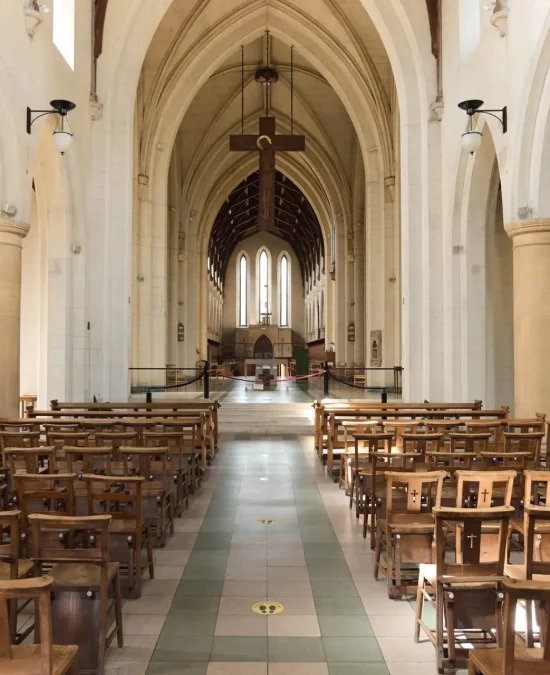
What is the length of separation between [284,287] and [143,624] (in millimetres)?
46531

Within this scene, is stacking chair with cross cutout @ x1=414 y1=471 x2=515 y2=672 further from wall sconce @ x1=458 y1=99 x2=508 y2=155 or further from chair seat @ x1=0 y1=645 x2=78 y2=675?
wall sconce @ x1=458 y1=99 x2=508 y2=155

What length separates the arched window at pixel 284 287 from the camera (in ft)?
163

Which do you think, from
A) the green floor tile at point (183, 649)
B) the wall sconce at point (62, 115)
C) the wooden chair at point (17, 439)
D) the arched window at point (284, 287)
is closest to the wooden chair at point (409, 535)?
the green floor tile at point (183, 649)

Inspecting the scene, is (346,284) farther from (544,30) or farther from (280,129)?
(544,30)

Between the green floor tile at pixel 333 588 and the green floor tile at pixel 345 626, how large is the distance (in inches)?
14.2

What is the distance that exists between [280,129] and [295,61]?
4.12m

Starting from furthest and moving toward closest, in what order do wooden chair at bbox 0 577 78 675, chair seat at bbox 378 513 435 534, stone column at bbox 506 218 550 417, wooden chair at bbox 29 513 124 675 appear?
stone column at bbox 506 218 550 417
chair seat at bbox 378 513 435 534
wooden chair at bbox 29 513 124 675
wooden chair at bbox 0 577 78 675

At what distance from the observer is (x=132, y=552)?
4.26 meters

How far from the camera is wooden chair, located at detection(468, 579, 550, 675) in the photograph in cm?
214

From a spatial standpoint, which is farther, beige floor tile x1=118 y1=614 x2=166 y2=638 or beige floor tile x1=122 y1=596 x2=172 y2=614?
beige floor tile x1=122 y1=596 x2=172 y2=614

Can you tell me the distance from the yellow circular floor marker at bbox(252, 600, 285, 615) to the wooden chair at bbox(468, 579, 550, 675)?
1681mm

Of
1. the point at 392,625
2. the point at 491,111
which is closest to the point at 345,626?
the point at 392,625

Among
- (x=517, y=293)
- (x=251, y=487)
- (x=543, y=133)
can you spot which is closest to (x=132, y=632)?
(x=251, y=487)

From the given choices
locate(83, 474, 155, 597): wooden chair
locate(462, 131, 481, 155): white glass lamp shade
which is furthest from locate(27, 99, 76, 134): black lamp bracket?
locate(83, 474, 155, 597): wooden chair
